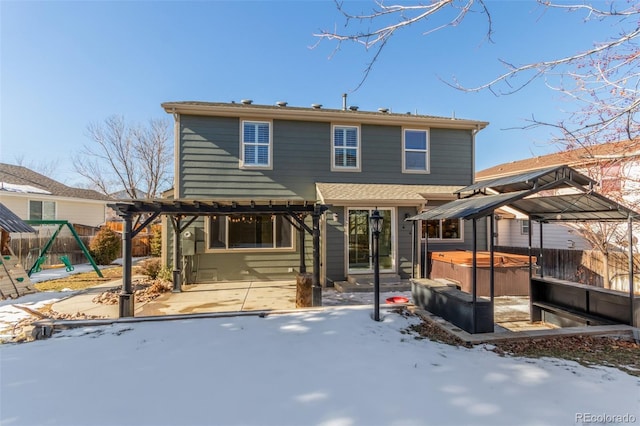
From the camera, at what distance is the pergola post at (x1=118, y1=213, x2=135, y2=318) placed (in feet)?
17.4

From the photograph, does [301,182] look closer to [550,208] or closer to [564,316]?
[550,208]

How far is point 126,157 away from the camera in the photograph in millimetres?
19047

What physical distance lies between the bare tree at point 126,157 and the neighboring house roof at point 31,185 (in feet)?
4.89

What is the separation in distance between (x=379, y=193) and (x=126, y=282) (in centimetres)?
667

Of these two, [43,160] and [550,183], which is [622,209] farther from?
[43,160]

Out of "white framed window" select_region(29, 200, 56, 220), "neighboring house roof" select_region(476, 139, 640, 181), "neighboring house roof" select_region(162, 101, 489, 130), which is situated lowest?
"white framed window" select_region(29, 200, 56, 220)

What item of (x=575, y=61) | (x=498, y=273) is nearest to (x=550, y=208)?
(x=498, y=273)

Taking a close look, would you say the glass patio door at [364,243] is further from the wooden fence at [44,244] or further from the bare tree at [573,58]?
the wooden fence at [44,244]

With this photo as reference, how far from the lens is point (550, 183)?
403 centimetres

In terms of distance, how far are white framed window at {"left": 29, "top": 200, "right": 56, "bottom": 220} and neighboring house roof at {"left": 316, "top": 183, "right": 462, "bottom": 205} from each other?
16535 millimetres

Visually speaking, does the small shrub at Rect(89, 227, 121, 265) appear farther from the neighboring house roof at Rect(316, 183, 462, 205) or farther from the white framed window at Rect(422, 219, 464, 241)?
the white framed window at Rect(422, 219, 464, 241)

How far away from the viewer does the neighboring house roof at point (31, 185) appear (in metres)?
15.5

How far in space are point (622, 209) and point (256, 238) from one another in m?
8.11

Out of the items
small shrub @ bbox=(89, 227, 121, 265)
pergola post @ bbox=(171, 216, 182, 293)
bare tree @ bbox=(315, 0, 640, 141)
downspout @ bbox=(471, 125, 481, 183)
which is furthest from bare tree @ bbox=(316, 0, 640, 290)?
small shrub @ bbox=(89, 227, 121, 265)
